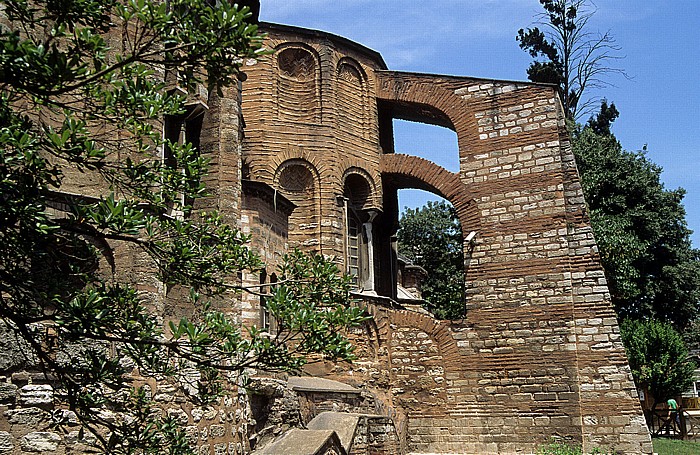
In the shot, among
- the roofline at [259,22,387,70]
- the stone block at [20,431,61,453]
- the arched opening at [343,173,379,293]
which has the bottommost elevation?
the stone block at [20,431,61,453]

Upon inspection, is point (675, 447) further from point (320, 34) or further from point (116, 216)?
point (116, 216)

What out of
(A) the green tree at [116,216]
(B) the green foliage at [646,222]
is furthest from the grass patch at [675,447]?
(A) the green tree at [116,216]

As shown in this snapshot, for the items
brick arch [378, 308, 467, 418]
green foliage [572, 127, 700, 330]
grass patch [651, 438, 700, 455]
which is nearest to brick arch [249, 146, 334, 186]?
brick arch [378, 308, 467, 418]

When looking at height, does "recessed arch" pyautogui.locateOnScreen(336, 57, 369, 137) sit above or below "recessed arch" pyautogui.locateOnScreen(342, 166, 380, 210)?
above

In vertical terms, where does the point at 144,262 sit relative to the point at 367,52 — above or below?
below

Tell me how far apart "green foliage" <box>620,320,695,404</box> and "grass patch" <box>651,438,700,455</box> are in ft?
6.77

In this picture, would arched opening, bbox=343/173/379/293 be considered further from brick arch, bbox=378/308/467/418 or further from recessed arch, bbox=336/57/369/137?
brick arch, bbox=378/308/467/418

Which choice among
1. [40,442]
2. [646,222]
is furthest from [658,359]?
[40,442]

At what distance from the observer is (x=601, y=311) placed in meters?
15.3

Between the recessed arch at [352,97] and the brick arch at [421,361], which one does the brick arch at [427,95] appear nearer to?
the recessed arch at [352,97]

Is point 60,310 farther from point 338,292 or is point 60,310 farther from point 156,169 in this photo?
point 338,292

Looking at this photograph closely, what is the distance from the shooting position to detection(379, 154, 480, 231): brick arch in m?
17.1

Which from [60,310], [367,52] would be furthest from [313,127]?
[60,310]

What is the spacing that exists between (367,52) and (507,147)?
431cm
